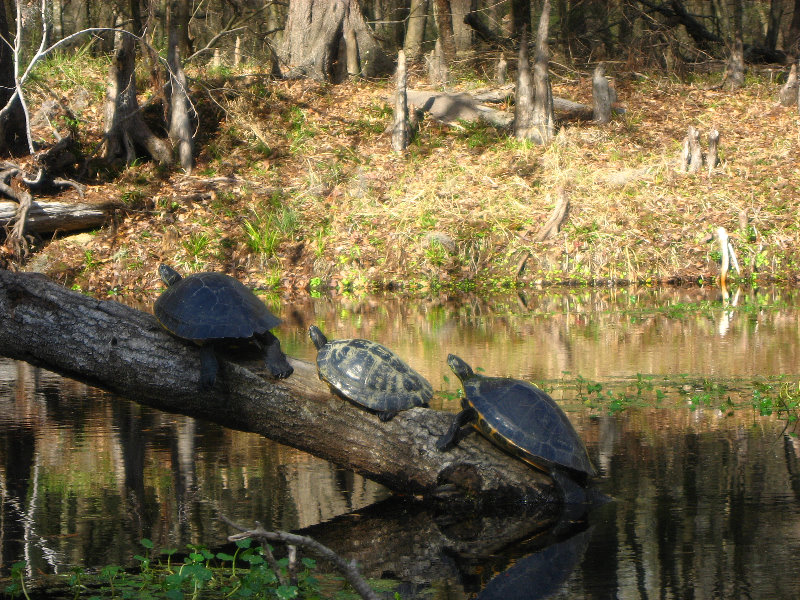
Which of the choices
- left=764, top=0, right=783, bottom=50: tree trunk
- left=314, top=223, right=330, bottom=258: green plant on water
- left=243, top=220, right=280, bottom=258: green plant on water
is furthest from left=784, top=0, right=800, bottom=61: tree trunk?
left=243, top=220, right=280, bottom=258: green plant on water

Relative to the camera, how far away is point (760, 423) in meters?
8.33

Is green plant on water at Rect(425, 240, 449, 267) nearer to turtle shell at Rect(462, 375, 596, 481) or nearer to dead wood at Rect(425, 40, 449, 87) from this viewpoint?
dead wood at Rect(425, 40, 449, 87)

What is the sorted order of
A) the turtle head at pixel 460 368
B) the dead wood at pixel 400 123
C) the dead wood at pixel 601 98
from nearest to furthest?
the turtle head at pixel 460 368, the dead wood at pixel 400 123, the dead wood at pixel 601 98

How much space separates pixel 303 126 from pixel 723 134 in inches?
454

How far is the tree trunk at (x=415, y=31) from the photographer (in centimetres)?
3170

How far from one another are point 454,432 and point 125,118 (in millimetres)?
19028

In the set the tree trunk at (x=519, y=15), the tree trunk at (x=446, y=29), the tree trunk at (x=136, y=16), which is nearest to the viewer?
the tree trunk at (x=136, y=16)

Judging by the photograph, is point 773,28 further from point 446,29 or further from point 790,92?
point 446,29

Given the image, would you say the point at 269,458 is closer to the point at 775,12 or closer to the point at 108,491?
the point at 108,491

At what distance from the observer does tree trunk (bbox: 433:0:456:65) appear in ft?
91.7

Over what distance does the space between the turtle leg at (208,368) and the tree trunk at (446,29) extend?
76.2ft

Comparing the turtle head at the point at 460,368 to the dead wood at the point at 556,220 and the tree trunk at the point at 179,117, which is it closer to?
the dead wood at the point at 556,220

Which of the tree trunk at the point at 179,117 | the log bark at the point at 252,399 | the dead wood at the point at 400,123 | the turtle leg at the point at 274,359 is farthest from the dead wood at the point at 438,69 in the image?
the log bark at the point at 252,399

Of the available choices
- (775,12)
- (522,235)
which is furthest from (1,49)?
(775,12)
